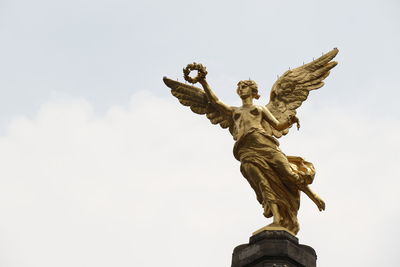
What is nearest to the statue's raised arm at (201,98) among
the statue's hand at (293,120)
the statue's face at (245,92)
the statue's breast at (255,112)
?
the statue's face at (245,92)

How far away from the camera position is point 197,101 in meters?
24.1

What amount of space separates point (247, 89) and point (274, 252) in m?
4.05

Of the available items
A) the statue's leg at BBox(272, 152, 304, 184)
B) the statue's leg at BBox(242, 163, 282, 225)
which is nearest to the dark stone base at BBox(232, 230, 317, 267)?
the statue's leg at BBox(242, 163, 282, 225)

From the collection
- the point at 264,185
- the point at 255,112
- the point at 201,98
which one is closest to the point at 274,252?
the point at 264,185

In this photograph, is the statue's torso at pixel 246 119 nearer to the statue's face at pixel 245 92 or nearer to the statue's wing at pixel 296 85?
the statue's face at pixel 245 92

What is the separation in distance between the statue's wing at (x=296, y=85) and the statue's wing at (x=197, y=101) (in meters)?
1.08

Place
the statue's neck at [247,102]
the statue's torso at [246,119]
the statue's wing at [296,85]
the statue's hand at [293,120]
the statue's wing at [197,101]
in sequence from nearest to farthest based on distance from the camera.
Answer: the statue's torso at [246,119] → the statue's hand at [293,120] → the statue's neck at [247,102] → the statue's wing at [296,85] → the statue's wing at [197,101]

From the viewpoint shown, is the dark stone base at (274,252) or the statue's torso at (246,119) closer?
the dark stone base at (274,252)

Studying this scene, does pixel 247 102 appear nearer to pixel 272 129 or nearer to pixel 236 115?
pixel 236 115

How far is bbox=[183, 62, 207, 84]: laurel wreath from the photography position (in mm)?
23109

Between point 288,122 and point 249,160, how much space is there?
140cm

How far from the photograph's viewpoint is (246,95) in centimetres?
2294

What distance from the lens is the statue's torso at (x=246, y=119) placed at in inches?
875

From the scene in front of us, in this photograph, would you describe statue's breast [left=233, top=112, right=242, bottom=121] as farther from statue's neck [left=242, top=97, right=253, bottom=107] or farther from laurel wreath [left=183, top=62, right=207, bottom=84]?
laurel wreath [left=183, top=62, right=207, bottom=84]
